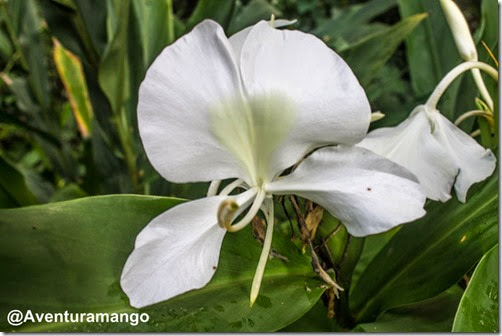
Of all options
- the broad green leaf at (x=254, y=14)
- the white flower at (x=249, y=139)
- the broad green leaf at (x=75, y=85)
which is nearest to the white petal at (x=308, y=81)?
the white flower at (x=249, y=139)

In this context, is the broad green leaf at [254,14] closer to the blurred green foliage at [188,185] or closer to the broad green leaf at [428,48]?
the blurred green foliage at [188,185]

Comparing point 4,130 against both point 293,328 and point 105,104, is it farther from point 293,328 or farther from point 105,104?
point 293,328

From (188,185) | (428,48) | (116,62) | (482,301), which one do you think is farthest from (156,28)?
(482,301)

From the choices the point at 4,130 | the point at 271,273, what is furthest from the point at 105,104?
the point at 271,273

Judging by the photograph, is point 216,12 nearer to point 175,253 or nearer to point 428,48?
point 428,48

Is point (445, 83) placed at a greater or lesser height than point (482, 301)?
greater

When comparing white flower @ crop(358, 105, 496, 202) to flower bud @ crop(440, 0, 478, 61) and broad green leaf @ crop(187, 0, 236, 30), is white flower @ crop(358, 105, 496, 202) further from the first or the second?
broad green leaf @ crop(187, 0, 236, 30)
